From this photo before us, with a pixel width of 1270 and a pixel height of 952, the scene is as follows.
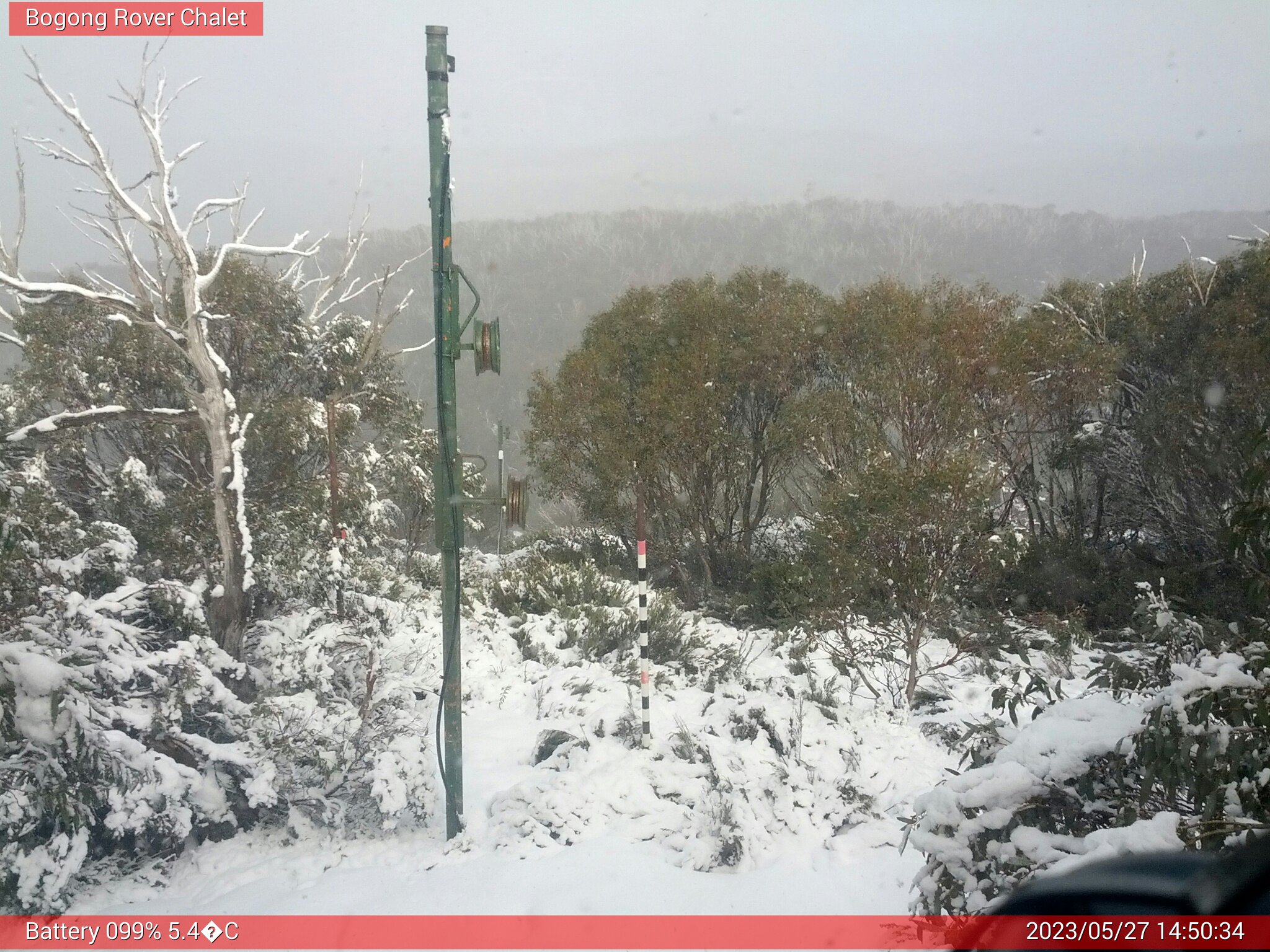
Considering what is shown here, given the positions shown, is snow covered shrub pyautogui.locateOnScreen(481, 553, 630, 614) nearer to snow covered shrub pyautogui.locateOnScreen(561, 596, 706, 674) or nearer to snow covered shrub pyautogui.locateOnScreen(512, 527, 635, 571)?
snow covered shrub pyautogui.locateOnScreen(561, 596, 706, 674)

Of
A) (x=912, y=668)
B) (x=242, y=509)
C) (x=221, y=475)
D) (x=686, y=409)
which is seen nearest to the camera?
(x=242, y=509)

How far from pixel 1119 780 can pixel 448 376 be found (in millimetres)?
3945

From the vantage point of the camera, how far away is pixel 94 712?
4844mm

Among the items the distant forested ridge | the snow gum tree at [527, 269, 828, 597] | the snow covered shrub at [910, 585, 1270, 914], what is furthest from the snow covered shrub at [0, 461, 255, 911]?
the snow gum tree at [527, 269, 828, 597]

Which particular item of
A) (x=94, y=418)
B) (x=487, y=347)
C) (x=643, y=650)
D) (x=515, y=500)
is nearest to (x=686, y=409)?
(x=643, y=650)

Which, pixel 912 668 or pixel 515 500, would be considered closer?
pixel 515 500

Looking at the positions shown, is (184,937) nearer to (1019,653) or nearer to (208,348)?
(208,348)

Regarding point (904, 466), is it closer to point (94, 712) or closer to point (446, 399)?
point (446, 399)

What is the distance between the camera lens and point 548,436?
13250mm

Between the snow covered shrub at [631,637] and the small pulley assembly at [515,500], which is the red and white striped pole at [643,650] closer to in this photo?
the snow covered shrub at [631,637]

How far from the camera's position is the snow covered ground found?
4.43 metres

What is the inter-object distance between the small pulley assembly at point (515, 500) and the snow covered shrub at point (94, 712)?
2452mm

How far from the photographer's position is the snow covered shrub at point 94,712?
4418 mm

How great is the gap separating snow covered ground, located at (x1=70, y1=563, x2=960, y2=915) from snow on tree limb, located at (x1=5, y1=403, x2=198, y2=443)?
9.79 ft
